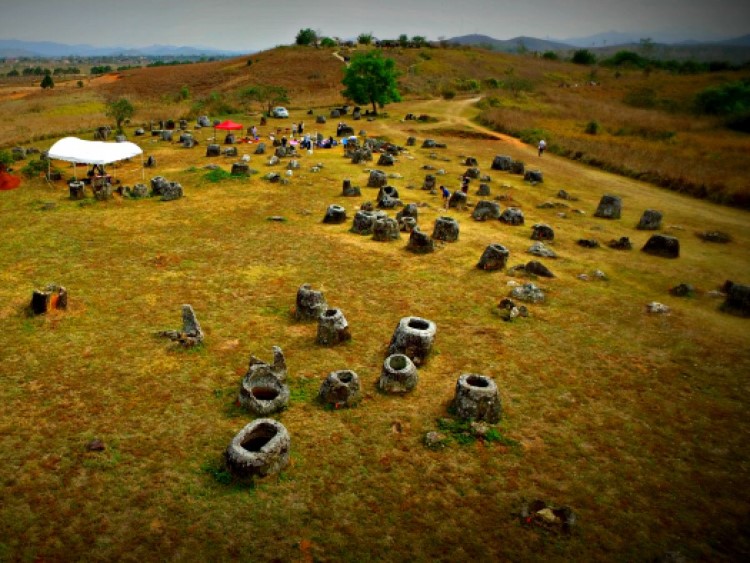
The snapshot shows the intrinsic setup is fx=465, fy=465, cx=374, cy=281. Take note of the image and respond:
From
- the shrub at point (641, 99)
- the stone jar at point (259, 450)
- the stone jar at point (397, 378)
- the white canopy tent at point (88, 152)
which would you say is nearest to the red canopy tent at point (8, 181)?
the white canopy tent at point (88, 152)

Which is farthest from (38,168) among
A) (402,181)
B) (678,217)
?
(678,217)

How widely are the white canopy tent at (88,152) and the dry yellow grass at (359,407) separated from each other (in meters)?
4.91

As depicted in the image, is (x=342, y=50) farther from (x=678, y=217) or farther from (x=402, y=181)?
(x=678, y=217)

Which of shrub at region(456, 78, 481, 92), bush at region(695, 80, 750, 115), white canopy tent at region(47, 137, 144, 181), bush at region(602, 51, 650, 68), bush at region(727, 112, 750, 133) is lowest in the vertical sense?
white canopy tent at region(47, 137, 144, 181)

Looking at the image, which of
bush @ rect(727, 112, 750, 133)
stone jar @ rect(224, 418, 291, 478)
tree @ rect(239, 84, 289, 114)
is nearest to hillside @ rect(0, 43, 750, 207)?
bush @ rect(727, 112, 750, 133)

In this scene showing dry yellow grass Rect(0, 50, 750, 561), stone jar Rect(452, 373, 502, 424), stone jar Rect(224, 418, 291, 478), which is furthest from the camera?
stone jar Rect(452, 373, 502, 424)

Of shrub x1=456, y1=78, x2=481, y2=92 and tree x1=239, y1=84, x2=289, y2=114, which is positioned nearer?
tree x1=239, y1=84, x2=289, y2=114

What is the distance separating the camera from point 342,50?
9419cm

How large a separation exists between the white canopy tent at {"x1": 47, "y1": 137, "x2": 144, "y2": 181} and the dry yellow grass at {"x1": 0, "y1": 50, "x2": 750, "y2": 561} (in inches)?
193

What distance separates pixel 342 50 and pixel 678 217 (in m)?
85.2

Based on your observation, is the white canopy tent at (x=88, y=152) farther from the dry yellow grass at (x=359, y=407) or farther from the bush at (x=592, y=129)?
the bush at (x=592, y=129)

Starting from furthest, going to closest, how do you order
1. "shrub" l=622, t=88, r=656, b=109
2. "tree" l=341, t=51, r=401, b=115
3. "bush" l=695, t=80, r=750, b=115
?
"shrub" l=622, t=88, r=656, b=109 < "tree" l=341, t=51, r=401, b=115 < "bush" l=695, t=80, r=750, b=115

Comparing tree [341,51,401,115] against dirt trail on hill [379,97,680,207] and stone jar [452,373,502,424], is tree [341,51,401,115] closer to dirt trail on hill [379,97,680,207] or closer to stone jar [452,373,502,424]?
dirt trail on hill [379,97,680,207]

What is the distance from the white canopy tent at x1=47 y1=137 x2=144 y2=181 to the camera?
2292 centimetres
